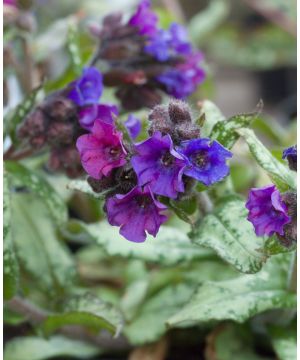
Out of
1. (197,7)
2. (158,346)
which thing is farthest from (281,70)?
(158,346)

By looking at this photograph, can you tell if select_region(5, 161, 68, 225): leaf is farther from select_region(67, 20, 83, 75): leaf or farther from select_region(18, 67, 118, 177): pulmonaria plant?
select_region(67, 20, 83, 75): leaf

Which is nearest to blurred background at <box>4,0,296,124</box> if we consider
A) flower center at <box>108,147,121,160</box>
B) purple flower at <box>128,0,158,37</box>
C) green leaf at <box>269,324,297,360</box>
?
purple flower at <box>128,0,158,37</box>

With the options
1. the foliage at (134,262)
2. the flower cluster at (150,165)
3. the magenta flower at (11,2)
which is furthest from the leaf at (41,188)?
the magenta flower at (11,2)

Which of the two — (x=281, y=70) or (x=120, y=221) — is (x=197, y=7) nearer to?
(x=281, y=70)

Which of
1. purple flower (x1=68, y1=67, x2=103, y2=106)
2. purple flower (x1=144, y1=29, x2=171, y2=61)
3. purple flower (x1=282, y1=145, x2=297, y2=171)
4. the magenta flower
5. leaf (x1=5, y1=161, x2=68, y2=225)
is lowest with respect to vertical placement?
purple flower (x1=282, y1=145, x2=297, y2=171)

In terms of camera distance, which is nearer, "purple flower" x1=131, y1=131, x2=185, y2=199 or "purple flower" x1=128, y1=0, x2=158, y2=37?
"purple flower" x1=131, y1=131, x2=185, y2=199

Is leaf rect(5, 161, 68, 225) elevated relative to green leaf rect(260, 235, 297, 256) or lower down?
elevated

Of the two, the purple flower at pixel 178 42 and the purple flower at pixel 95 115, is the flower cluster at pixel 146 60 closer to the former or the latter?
the purple flower at pixel 178 42
